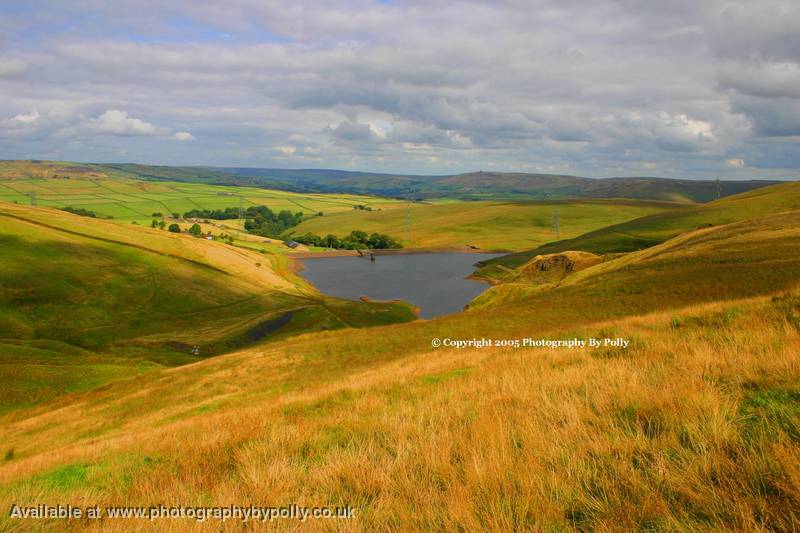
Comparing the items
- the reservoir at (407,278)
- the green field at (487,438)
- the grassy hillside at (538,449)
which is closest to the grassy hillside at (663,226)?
the reservoir at (407,278)

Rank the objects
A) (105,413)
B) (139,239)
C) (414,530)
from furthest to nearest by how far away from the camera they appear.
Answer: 1. (139,239)
2. (105,413)
3. (414,530)

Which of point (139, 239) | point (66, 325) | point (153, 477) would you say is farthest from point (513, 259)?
point (153, 477)

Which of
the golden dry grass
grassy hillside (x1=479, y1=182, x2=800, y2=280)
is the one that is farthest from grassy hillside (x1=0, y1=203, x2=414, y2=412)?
grassy hillside (x1=479, y1=182, x2=800, y2=280)

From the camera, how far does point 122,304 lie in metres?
87.6

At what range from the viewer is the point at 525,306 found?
43156mm

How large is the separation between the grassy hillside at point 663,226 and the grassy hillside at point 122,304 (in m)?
69.3

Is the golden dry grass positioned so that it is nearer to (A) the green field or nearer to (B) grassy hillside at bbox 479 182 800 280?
(A) the green field

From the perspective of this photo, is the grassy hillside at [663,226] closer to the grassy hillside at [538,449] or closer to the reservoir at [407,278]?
the reservoir at [407,278]

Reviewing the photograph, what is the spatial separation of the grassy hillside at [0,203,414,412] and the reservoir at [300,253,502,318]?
1455 centimetres

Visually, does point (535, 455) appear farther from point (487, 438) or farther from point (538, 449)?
point (487, 438)

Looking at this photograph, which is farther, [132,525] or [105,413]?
[105,413]

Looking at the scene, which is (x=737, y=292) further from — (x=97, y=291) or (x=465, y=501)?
(x=97, y=291)

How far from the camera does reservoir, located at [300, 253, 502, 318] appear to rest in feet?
400

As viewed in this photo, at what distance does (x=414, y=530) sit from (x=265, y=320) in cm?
8500
